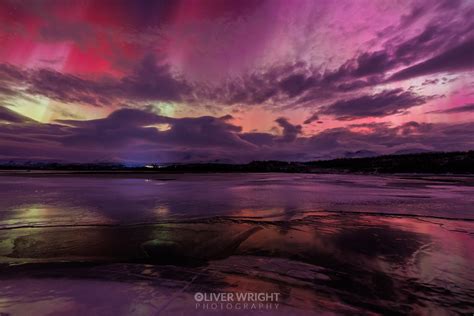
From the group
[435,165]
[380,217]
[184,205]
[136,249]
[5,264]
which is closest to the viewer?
[5,264]

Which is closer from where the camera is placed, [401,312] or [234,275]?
[401,312]

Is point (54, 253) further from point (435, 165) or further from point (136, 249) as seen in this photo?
point (435, 165)

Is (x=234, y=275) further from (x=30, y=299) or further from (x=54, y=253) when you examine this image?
(x=54, y=253)

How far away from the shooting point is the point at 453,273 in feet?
17.1

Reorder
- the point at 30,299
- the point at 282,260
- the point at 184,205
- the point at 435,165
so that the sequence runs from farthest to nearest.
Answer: the point at 435,165 < the point at 184,205 < the point at 282,260 < the point at 30,299

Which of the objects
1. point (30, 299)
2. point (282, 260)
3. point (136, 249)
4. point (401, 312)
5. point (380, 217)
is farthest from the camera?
point (380, 217)

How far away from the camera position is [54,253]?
6.33 m

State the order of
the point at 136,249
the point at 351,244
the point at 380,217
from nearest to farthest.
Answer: the point at 136,249 < the point at 351,244 < the point at 380,217

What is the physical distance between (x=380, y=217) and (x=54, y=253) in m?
11.7

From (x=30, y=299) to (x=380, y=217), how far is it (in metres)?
11.8

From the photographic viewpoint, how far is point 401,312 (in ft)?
12.7

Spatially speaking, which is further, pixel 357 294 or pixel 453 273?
pixel 453 273

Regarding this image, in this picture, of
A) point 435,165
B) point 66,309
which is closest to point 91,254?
point 66,309

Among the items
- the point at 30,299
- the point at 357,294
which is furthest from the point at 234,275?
the point at 30,299
